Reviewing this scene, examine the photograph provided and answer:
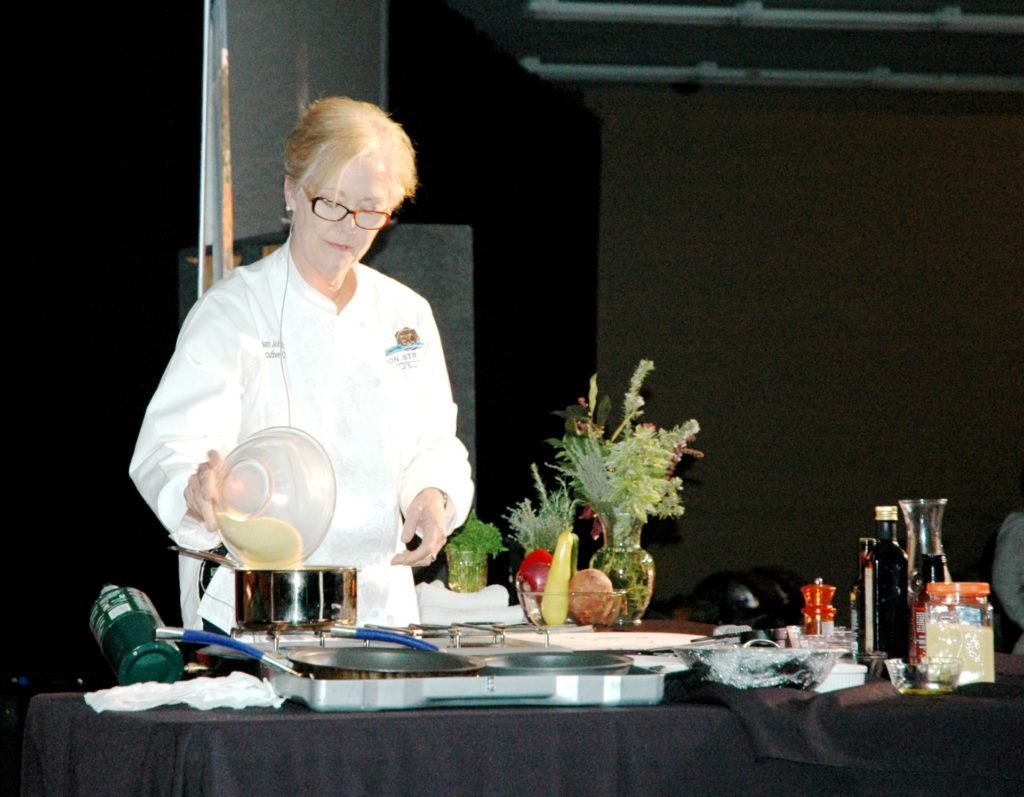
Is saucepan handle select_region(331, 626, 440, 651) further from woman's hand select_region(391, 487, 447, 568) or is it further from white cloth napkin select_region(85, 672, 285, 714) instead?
woman's hand select_region(391, 487, 447, 568)

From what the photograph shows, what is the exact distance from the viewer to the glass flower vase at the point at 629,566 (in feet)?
7.52

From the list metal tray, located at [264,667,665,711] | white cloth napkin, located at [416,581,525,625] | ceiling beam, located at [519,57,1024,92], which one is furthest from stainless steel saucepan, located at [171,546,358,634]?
ceiling beam, located at [519,57,1024,92]

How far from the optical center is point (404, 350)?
7.54 ft

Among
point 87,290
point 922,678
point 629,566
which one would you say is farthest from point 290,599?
point 87,290

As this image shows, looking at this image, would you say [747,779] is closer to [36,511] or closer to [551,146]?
[36,511]

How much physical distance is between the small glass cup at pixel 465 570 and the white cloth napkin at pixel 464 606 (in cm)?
9

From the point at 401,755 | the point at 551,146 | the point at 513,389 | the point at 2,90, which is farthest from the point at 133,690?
the point at 551,146

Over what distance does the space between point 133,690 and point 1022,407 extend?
5138 millimetres

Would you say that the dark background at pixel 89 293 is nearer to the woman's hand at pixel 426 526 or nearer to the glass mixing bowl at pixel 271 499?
the woman's hand at pixel 426 526

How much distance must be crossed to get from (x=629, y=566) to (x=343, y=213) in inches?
30.4

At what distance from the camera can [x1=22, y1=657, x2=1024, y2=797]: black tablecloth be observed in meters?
1.19

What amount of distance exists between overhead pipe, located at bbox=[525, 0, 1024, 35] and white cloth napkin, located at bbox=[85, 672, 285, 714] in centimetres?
386

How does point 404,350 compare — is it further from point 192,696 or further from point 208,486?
point 192,696

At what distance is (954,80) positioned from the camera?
5625mm
